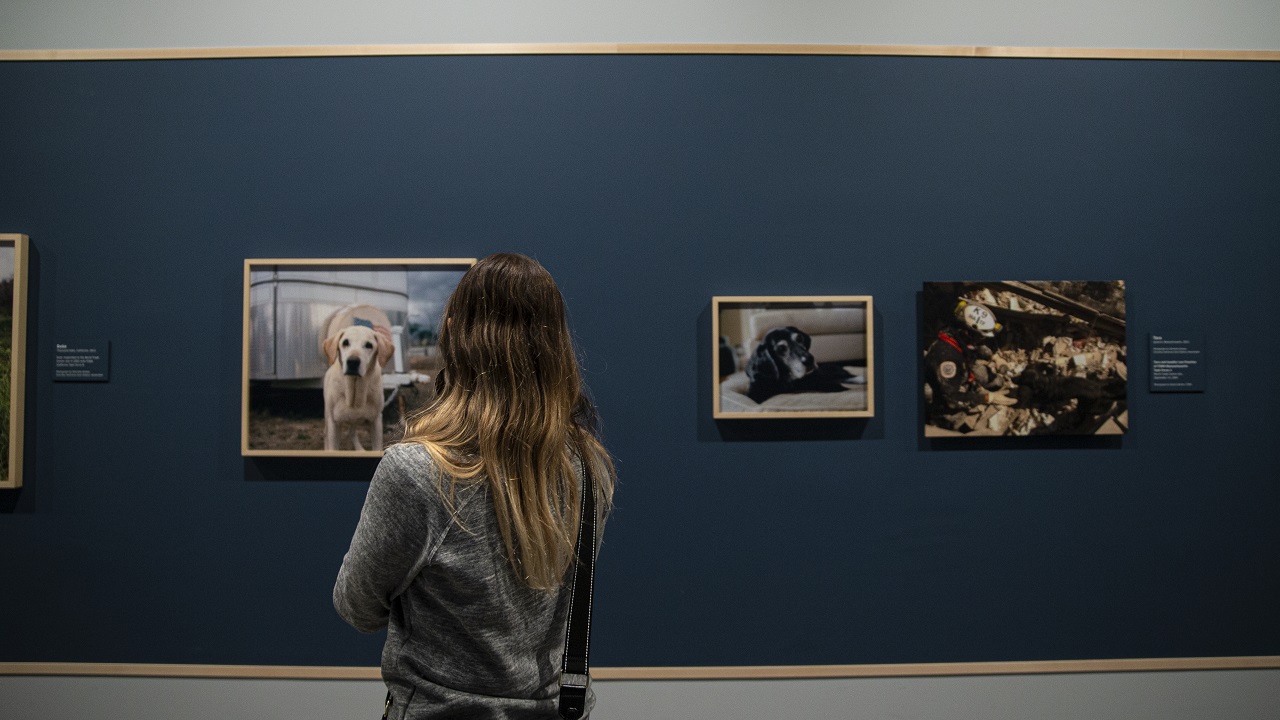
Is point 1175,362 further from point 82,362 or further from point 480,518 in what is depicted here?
point 82,362

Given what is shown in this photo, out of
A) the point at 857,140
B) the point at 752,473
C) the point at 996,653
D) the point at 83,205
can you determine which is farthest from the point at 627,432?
the point at 83,205

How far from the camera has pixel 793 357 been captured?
2.67m

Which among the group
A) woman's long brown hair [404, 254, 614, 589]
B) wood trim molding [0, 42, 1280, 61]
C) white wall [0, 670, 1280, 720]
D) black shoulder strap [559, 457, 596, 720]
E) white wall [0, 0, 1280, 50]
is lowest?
white wall [0, 670, 1280, 720]

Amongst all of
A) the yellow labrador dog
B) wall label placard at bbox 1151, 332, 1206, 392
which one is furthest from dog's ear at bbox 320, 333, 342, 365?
wall label placard at bbox 1151, 332, 1206, 392

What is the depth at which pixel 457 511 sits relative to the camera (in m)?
1.28

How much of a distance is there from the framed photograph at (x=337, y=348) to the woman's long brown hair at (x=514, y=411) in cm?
133

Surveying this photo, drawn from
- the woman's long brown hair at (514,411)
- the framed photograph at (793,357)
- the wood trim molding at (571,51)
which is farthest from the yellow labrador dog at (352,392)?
the woman's long brown hair at (514,411)

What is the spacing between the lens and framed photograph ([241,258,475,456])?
105 inches

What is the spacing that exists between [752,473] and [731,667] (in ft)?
2.38

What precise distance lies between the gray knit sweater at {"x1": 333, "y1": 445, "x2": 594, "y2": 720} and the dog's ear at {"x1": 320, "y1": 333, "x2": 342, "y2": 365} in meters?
1.48

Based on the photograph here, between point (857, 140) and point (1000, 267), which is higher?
point (857, 140)

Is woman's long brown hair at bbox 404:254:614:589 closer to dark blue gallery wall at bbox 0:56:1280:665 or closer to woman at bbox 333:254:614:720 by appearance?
woman at bbox 333:254:614:720

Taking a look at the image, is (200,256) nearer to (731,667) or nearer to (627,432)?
(627,432)

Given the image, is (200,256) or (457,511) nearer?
(457,511)
